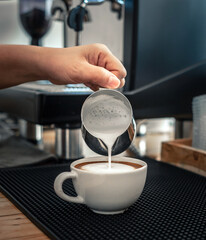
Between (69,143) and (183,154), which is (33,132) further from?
(183,154)

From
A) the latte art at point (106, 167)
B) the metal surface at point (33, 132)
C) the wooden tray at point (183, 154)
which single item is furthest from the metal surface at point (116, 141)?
the metal surface at point (33, 132)

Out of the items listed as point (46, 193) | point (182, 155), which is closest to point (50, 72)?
point (46, 193)

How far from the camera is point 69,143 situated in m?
0.75

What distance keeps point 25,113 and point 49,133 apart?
1.64 ft

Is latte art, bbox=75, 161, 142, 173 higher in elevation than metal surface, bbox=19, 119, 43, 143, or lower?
higher

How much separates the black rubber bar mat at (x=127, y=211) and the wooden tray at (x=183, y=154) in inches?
1.5

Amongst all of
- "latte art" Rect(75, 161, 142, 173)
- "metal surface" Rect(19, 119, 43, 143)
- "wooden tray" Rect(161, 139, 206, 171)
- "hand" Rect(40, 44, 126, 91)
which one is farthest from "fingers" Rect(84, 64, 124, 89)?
"metal surface" Rect(19, 119, 43, 143)

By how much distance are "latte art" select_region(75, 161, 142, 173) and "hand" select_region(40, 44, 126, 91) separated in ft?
0.34

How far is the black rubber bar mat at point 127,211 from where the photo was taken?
38cm

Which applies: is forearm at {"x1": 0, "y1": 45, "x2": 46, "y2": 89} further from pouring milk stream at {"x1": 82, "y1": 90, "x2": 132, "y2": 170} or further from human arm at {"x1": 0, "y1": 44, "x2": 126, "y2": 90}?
pouring milk stream at {"x1": 82, "y1": 90, "x2": 132, "y2": 170}

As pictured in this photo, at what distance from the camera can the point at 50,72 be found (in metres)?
0.55

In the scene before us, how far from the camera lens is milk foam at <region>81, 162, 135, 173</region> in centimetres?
43

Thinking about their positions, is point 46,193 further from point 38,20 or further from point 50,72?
point 38,20

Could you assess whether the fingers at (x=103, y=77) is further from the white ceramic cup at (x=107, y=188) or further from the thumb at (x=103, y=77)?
the white ceramic cup at (x=107, y=188)
